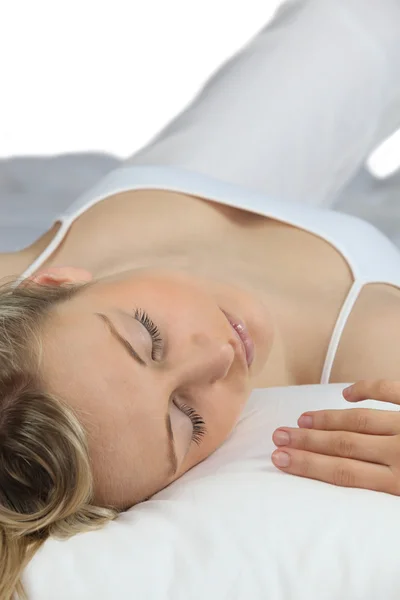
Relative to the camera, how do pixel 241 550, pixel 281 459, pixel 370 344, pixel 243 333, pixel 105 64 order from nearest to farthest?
pixel 241 550 → pixel 281 459 → pixel 243 333 → pixel 370 344 → pixel 105 64

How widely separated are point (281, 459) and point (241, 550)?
145mm

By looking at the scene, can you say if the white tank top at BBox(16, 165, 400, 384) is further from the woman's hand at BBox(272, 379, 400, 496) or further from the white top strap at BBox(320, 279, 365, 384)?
the woman's hand at BBox(272, 379, 400, 496)

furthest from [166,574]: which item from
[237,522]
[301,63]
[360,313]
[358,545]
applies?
[301,63]

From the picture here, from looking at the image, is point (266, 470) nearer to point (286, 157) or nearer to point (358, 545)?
point (358, 545)

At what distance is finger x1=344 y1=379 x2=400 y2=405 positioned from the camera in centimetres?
107

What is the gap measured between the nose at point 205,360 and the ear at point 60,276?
0.82 ft

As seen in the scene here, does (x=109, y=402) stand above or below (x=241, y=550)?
above

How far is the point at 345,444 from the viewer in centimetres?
102

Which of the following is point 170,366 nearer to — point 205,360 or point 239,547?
point 205,360

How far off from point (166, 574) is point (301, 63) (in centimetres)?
117

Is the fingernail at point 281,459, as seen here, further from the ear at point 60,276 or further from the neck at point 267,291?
the ear at point 60,276

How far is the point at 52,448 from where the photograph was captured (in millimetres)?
953

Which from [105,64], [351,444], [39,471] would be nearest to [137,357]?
[39,471]

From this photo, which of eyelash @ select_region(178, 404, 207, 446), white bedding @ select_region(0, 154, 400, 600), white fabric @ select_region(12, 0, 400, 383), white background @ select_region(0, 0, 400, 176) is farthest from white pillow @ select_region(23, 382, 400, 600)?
white background @ select_region(0, 0, 400, 176)
